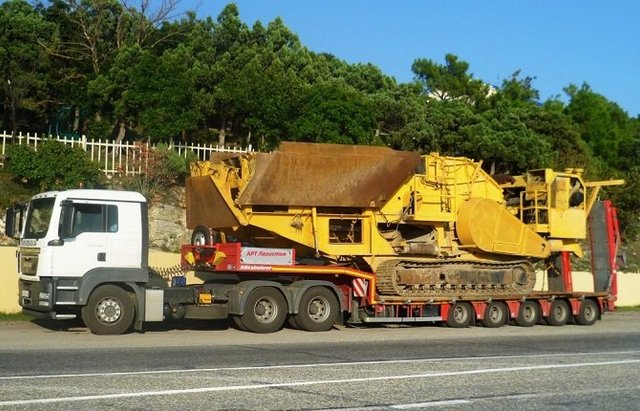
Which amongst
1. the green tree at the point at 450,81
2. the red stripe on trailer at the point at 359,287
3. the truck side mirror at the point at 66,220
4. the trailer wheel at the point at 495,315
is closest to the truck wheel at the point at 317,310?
the red stripe on trailer at the point at 359,287

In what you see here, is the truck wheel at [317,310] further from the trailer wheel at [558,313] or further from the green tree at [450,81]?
the green tree at [450,81]

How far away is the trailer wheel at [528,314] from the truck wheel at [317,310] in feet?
18.9

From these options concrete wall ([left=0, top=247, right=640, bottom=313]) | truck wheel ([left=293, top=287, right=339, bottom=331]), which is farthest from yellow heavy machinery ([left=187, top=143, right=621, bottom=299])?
concrete wall ([left=0, top=247, right=640, bottom=313])

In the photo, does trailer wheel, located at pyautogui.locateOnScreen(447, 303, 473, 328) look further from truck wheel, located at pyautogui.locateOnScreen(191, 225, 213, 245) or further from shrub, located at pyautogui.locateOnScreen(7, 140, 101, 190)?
shrub, located at pyautogui.locateOnScreen(7, 140, 101, 190)

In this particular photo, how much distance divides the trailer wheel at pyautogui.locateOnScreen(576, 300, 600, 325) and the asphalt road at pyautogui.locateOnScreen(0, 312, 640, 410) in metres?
5.13

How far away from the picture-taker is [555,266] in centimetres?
2394

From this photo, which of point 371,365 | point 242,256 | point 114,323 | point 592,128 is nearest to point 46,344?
point 114,323

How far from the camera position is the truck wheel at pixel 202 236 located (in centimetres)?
1970

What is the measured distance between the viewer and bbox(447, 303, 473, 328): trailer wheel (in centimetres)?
2170

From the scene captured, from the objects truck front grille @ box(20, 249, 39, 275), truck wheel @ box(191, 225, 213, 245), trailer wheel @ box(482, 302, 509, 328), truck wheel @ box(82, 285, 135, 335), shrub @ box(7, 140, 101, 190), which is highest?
shrub @ box(7, 140, 101, 190)

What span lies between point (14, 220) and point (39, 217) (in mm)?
999

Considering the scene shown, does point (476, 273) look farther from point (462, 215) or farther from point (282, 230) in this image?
point (282, 230)

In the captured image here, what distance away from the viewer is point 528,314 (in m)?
23.2

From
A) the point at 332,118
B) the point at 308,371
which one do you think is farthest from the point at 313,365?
the point at 332,118
